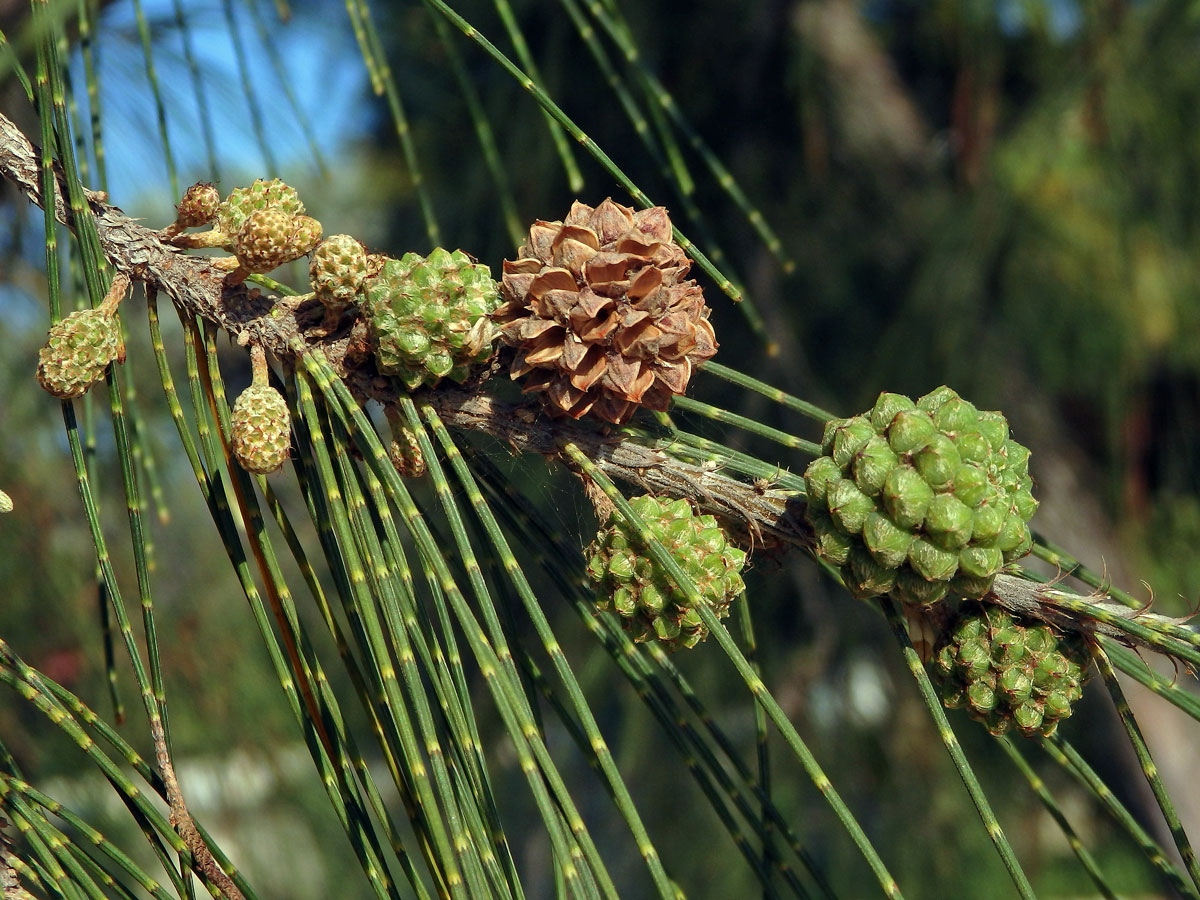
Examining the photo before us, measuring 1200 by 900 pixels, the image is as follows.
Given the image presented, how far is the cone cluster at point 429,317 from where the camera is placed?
43 cm

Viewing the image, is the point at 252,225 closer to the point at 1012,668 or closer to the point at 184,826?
the point at 184,826

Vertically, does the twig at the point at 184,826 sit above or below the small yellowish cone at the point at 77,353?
below

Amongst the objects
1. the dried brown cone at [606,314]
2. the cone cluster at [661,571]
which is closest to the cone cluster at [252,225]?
the dried brown cone at [606,314]

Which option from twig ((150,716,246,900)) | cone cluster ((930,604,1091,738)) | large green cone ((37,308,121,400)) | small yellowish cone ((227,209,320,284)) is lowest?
twig ((150,716,246,900))

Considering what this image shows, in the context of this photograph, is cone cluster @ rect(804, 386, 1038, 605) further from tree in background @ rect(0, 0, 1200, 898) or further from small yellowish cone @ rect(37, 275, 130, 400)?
small yellowish cone @ rect(37, 275, 130, 400)

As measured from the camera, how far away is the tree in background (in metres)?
0.43

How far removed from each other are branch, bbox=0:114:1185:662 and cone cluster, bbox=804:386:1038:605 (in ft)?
0.14

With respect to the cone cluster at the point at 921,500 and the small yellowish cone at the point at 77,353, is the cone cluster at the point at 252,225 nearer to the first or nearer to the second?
the small yellowish cone at the point at 77,353

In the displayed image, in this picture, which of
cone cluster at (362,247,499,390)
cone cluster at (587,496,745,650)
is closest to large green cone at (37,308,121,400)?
cone cluster at (362,247,499,390)

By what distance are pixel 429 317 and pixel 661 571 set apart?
157mm

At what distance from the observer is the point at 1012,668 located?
0.43 m

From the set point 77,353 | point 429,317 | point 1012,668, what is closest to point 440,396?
point 429,317

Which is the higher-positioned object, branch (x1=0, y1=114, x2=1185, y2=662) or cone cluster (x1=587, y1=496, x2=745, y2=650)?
branch (x1=0, y1=114, x2=1185, y2=662)

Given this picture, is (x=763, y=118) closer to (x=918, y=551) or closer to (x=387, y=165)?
(x=387, y=165)
